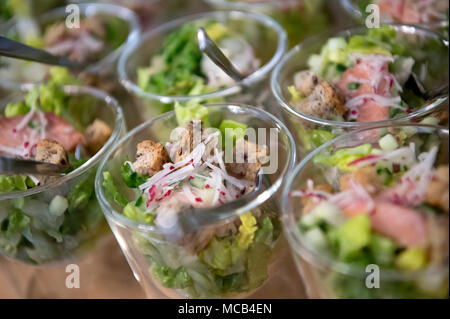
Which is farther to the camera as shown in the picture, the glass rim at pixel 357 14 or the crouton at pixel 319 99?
the glass rim at pixel 357 14

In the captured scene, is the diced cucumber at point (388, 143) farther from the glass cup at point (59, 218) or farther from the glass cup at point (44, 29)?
the glass cup at point (44, 29)

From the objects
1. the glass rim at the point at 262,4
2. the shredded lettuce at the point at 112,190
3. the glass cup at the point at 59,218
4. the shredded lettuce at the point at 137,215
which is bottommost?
the glass cup at the point at 59,218

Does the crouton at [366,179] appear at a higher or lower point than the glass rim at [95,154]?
higher

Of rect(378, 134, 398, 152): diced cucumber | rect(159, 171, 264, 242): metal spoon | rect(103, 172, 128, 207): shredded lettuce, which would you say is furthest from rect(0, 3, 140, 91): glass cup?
rect(378, 134, 398, 152): diced cucumber

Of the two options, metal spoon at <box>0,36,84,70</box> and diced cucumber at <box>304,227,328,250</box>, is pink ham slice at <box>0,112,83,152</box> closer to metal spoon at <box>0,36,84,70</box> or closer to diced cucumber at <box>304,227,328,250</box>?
metal spoon at <box>0,36,84,70</box>

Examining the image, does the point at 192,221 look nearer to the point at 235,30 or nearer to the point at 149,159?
the point at 149,159

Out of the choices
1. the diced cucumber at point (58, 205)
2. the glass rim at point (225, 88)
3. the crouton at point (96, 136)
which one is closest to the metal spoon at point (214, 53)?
the glass rim at point (225, 88)

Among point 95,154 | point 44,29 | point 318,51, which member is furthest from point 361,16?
point 44,29

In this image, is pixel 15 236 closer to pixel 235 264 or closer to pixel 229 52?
pixel 235 264
